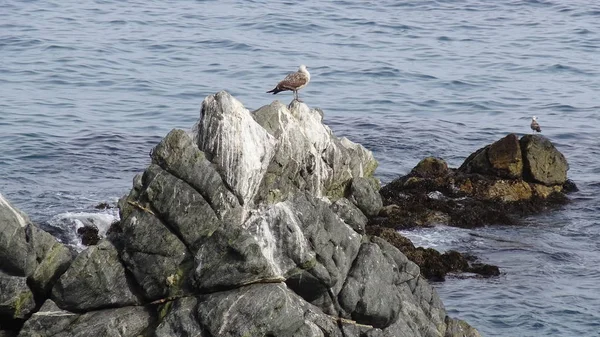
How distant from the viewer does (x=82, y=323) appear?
52.9 feet

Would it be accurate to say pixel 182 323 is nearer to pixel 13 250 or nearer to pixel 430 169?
pixel 13 250

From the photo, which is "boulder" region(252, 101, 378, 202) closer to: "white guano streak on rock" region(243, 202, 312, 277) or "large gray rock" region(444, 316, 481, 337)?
"white guano streak on rock" region(243, 202, 312, 277)

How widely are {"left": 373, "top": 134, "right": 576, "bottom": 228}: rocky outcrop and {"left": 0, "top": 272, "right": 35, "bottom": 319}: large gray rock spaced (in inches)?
481

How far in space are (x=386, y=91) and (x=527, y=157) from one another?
50.1 ft

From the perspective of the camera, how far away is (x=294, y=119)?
65.9ft

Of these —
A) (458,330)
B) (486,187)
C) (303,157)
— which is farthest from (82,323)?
(486,187)

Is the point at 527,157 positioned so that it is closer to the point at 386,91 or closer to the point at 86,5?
the point at 386,91

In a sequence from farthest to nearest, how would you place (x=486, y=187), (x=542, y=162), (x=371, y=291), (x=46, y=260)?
(x=542, y=162) → (x=486, y=187) → (x=371, y=291) → (x=46, y=260)

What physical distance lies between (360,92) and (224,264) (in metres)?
28.9

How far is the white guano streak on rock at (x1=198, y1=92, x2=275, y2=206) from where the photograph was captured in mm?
17312

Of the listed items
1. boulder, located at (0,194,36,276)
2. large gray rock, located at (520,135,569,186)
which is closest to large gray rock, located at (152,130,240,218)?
boulder, located at (0,194,36,276)

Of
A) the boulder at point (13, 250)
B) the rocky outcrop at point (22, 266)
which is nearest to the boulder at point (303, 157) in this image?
the rocky outcrop at point (22, 266)

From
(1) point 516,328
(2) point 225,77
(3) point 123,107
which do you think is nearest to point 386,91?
(2) point 225,77

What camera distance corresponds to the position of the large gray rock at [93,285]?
16.2 meters
